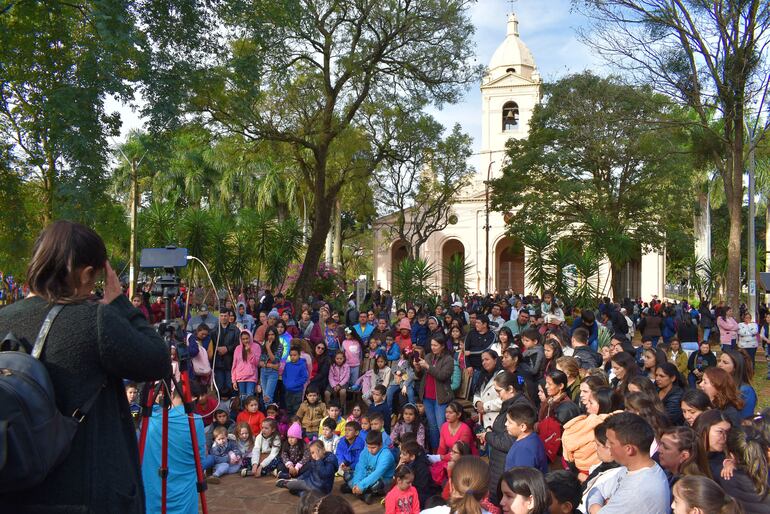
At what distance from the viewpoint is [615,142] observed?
2388 cm

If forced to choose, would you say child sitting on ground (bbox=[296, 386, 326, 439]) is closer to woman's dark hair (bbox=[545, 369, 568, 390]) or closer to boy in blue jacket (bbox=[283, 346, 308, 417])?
boy in blue jacket (bbox=[283, 346, 308, 417])

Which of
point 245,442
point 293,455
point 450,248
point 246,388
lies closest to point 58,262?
point 293,455

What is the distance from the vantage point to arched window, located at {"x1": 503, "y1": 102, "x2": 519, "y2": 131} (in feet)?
132

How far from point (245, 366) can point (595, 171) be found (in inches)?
742

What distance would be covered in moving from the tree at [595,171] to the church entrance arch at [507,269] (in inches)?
585

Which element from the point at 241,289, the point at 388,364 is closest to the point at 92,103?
the point at 388,364

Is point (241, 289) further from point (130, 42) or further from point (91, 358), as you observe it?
point (91, 358)

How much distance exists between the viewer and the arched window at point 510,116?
1586 inches

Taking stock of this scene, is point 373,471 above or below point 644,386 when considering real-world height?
below

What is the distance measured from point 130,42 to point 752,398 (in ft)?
29.3

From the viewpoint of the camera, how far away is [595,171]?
24.8 m

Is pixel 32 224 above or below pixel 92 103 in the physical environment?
below

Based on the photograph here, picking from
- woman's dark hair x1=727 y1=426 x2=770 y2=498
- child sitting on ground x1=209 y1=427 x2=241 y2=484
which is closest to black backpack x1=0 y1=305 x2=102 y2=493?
woman's dark hair x1=727 y1=426 x2=770 y2=498

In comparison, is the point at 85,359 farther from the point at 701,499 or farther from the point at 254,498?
the point at 254,498
